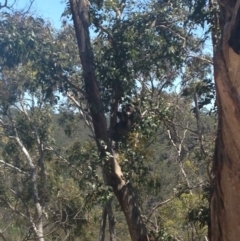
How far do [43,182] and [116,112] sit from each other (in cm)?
825

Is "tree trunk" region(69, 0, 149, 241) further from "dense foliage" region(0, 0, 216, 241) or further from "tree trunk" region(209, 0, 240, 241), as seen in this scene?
"tree trunk" region(209, 0, 240, 241)

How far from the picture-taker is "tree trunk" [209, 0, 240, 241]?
3502mm

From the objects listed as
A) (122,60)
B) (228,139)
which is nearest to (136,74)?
(122,60)

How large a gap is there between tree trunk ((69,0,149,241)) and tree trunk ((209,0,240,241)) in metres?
2.77

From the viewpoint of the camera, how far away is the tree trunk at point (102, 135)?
21.5 feet

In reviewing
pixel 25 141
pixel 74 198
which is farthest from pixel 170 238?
pixel 25 141

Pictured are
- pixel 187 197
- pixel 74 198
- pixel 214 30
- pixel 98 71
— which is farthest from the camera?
pixel 74 198

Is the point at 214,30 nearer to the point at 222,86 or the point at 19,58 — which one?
the point at 19,58

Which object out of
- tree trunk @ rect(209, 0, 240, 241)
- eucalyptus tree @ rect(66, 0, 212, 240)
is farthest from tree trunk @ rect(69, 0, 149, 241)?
tree trunk @ rect(209, 0, 240, 241)

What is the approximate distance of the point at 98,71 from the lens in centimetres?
723

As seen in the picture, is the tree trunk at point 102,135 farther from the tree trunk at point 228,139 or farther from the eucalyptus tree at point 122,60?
the tree trunk at point 228,139

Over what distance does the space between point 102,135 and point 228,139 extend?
11.2ft

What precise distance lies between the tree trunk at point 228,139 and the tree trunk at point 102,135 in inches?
109

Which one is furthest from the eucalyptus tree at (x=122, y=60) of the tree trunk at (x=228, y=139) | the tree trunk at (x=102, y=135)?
the tree trunk at (x=228, y=139)
